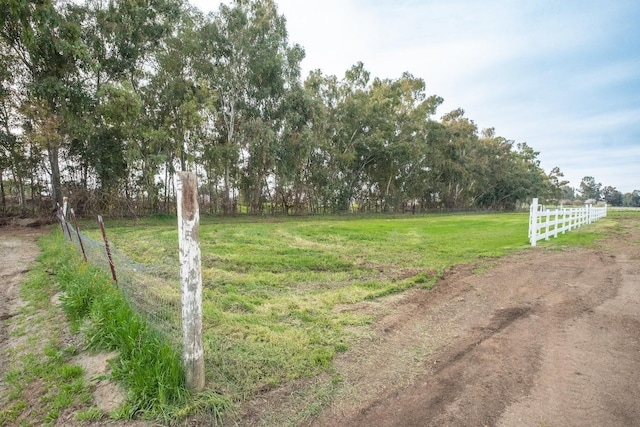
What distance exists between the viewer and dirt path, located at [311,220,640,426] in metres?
2.25

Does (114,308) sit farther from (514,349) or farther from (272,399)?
(514,349)

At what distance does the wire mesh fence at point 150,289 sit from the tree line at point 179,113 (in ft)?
38.2

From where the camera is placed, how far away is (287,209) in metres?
26.3

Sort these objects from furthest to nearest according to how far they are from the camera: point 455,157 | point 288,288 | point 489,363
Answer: point 455,157 < point 288,288 < point 489,363

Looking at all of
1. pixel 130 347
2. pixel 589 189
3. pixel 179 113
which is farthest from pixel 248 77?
pixel 589 189

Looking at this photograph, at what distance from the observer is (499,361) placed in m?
2.90

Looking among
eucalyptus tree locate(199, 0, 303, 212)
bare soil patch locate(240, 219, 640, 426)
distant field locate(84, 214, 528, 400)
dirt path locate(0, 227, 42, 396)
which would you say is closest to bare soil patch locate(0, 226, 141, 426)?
dirt path locate(0, 227, 42, 396)

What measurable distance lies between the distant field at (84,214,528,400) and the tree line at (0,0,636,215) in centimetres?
945

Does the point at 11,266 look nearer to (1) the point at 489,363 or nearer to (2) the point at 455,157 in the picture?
(1) the point at 489,363

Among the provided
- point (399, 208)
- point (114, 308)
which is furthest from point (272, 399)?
point (399, 208)

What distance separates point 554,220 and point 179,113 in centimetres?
1963

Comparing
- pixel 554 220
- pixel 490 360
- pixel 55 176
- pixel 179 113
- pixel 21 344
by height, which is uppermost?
pixel 179 113

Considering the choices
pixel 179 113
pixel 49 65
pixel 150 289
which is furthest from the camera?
pixel 179 113

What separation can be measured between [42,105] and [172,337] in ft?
56.1
